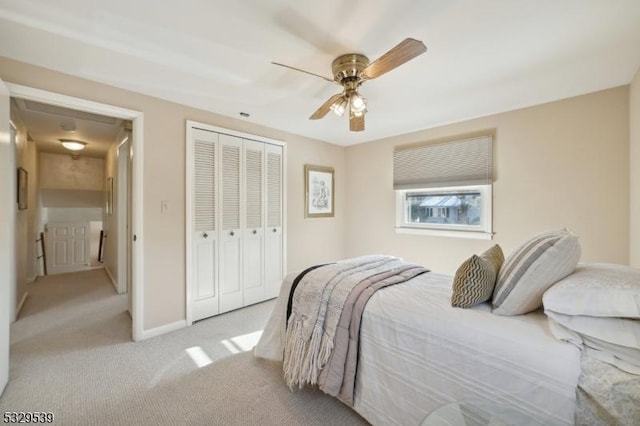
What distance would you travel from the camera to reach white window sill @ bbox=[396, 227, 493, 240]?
3.10 meters

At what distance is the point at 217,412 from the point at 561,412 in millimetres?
1734

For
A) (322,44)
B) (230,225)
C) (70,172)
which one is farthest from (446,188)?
A: (70,172)

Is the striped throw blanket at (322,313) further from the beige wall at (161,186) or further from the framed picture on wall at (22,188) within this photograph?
the framed picture on wall at (22,188)

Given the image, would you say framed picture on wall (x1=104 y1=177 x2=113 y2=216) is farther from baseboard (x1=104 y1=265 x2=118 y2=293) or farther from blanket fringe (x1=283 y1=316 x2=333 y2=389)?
blanket fringe (x1=283 y1=316 x2=333 y2=389)

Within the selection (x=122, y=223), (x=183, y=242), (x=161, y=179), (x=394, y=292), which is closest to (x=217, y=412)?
(x=394, y=292)

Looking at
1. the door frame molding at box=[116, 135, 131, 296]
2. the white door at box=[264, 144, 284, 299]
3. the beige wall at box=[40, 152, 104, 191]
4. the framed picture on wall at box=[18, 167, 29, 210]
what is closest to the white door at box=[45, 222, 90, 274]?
the beige wall at box=[40, 152, 104, 191]

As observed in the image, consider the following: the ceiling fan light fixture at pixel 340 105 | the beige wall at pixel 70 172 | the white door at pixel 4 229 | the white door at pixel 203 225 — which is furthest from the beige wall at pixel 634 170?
the beige wall at pixel 70 172

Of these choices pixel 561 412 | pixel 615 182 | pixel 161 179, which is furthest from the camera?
pixel 161 179

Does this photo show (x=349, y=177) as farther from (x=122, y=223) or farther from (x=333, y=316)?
(x=122, y=223)

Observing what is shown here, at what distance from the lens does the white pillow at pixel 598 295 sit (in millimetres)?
989

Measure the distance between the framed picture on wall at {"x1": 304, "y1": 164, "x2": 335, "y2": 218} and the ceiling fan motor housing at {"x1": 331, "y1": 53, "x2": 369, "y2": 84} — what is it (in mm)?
2109

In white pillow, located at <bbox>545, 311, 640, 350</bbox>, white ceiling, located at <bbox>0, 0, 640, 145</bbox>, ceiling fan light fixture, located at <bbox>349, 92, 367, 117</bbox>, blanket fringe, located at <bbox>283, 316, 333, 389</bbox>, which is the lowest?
blanket fringe, located at <bbox>283, 316, 333, 389</bbox>

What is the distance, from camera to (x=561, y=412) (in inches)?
37.9

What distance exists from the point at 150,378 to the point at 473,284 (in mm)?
2291
